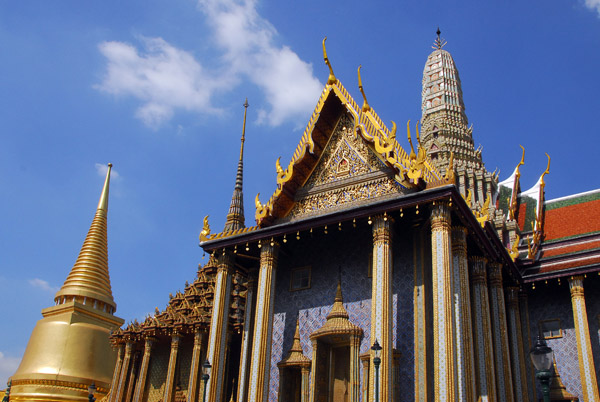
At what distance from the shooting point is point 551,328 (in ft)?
59.2

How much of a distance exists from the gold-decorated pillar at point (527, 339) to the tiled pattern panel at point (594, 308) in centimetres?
162

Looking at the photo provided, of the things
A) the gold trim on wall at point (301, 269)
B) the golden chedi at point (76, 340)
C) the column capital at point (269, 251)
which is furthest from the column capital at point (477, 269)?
the golden chedi at point (76, 340)

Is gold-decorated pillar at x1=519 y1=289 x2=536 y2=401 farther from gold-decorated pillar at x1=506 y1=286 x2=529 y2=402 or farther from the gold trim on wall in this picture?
the gold trim on wall

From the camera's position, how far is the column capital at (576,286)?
56.6ft

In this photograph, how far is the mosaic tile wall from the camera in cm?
1475

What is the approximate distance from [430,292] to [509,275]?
4486mm

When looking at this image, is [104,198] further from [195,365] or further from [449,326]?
[449,326]

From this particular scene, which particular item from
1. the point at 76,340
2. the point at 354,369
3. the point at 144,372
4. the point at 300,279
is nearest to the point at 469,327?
the point at 354,369

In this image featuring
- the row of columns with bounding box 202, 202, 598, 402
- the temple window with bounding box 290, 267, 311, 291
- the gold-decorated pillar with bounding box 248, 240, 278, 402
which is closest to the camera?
the row of columns with bounding box 202, 202, 598, 402

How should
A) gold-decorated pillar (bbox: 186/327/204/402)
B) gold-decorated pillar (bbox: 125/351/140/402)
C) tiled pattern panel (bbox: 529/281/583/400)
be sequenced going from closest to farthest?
1. gold-decorated pillar (bbox: 186/327/204/402)
2. tiled pattern panel (bbox: 529/281/583/400)
3. gold-decorated pillar (bbox: 125/351/140/402)

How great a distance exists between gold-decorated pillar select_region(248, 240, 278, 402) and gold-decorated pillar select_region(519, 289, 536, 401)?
Answer: 299 inches

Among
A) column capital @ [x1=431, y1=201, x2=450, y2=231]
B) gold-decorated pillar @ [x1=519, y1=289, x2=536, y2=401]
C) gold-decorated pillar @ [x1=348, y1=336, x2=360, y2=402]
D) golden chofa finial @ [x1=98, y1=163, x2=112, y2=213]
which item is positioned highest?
golden chofa finial @ [x1=98, y1=163, x2=112, y2=213]

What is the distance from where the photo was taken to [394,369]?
45.5 feet

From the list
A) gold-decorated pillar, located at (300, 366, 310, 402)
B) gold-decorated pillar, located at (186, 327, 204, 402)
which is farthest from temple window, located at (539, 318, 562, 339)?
gold-decorated pillar, located at (186, 327, 204, 402)
